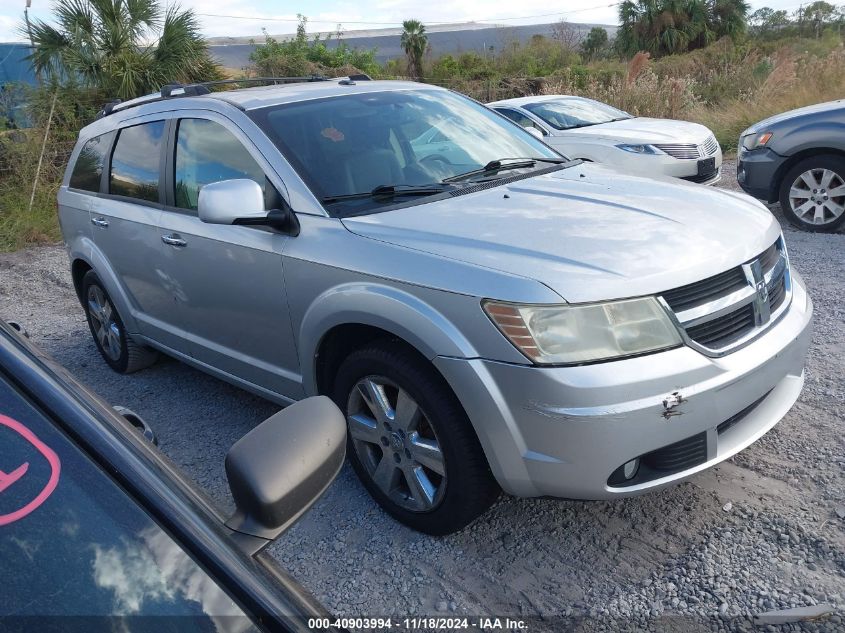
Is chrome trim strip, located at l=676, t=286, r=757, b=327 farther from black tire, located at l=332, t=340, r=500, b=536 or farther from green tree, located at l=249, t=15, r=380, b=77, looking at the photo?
green tree, located at l=249, t=15, r=380, b=77

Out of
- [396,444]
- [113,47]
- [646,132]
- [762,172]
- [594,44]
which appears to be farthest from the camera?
[594,44]

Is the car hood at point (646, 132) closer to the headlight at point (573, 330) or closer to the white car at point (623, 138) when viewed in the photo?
the white car at point (623, 138)

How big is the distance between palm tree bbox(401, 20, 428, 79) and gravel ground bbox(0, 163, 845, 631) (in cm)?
3001

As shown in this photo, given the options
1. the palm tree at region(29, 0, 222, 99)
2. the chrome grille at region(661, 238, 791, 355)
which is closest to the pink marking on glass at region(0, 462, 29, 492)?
the chrome grille at region(661, 238, 791, 355)

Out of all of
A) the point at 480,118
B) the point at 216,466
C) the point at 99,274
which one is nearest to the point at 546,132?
the point at 480,118

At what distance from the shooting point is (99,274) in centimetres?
478

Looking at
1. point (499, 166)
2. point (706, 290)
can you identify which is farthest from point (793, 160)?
point (706, 290)

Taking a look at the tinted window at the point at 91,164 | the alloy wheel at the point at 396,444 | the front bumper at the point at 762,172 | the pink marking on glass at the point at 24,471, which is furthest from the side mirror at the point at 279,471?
the front bumper at the point at 762,172

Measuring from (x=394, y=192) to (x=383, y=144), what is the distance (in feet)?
1.23

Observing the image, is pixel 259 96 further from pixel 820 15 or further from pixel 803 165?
pixel 820 15

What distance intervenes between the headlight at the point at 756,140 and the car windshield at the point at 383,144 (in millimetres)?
4001

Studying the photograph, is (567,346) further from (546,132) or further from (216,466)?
(546,132)

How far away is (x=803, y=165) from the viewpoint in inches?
270

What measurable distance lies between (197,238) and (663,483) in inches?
96.7
